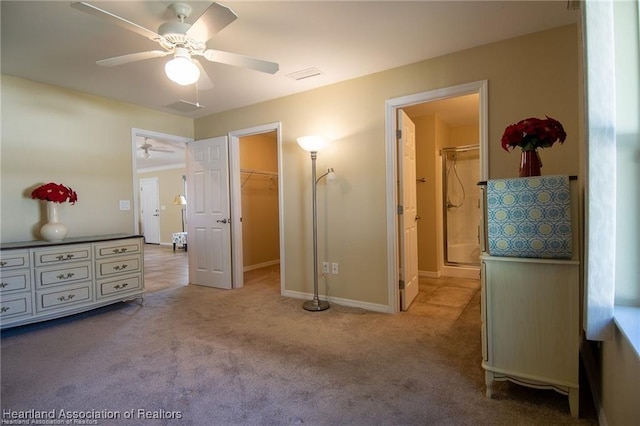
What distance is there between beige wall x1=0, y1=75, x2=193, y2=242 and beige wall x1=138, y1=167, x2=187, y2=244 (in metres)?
5.45

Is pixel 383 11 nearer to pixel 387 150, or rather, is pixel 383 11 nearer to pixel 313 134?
pixel 387 150

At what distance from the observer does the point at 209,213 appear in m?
4.42

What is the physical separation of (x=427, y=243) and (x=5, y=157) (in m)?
5.13

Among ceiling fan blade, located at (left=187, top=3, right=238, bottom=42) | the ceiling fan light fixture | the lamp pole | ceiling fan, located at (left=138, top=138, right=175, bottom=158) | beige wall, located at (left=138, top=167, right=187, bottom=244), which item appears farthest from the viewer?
beige wall, located at (left=138, top=167, right=187, bottom=244)

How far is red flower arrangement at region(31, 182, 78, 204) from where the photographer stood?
311 cm

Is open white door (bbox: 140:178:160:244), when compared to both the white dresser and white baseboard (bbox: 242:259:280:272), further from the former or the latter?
the white dresser

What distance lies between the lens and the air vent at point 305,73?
121 inches

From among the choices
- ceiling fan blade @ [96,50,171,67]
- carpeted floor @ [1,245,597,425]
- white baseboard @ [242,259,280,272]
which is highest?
ceiling fan blade @ [96,50,171,67]

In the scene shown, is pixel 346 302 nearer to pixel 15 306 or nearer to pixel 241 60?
pixel 241 60

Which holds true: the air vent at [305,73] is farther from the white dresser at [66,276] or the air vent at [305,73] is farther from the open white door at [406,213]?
the white dresser at [66,276]

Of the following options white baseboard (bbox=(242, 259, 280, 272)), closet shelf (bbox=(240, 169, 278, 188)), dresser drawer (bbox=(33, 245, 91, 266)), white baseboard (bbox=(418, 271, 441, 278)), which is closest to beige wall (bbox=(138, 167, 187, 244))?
closet shelf (bbox=(240, 169, 278, 188))

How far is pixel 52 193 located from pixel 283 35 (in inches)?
109

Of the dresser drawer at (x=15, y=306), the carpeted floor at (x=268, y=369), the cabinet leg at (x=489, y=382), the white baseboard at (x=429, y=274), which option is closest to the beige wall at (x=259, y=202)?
the carpeted floor at (x=268, y=369)

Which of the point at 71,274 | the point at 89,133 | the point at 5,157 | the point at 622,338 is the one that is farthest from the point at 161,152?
the point at 622,338
